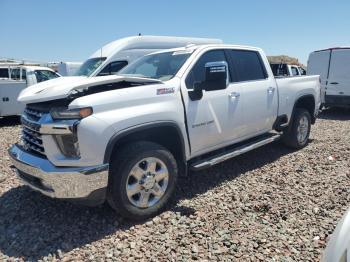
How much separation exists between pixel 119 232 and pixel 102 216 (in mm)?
413

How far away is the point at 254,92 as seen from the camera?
16.2 feet

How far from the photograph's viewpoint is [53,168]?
3154mm

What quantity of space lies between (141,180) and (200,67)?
5.61 feet

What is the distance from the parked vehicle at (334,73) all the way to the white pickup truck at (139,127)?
7620 millimetres

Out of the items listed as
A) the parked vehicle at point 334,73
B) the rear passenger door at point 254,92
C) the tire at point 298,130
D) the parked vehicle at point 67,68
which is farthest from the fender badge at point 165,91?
the parked vehicle at point 67,68

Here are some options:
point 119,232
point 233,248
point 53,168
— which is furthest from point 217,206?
point 53,168

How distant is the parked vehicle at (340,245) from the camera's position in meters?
1.54

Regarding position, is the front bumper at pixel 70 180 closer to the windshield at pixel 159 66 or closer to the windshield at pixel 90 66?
the windshield at pixel 159 66

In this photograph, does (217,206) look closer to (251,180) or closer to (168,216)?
(168,216)

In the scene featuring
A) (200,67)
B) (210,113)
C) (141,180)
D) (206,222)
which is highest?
(200,67)

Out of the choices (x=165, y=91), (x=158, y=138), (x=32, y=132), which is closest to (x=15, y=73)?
(x=32, y=132)

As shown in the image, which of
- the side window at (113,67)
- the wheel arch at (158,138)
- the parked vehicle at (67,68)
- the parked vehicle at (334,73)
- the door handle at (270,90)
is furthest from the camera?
the parked vehicle at (67,68)

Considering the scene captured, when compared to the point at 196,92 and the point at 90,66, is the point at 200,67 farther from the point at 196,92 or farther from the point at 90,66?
the point at 90,66

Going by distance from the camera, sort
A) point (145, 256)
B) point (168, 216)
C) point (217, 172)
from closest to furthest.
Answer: point (145, 256)
point (168, 216)
point (217, 172)
